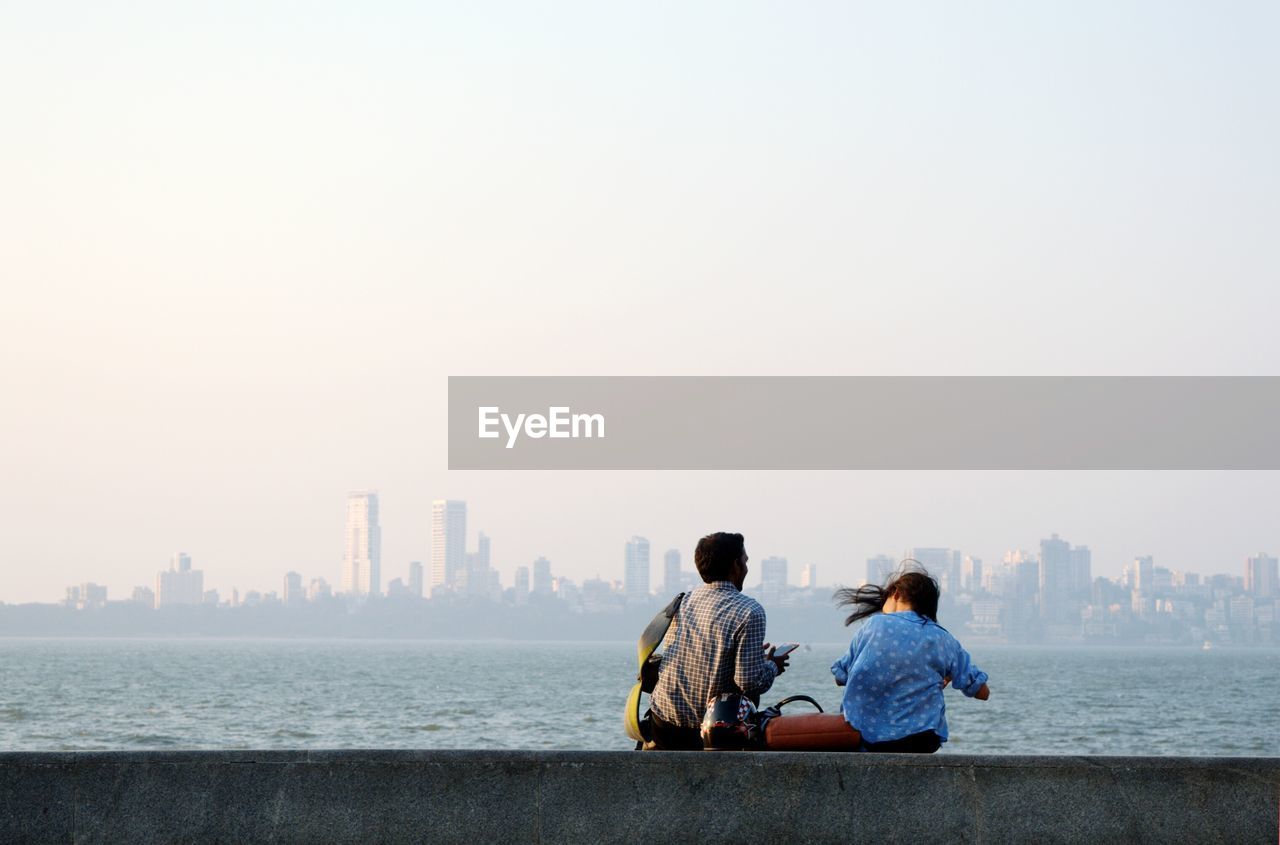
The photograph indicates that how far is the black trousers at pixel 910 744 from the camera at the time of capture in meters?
6.98

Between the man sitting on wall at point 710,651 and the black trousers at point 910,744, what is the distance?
1.82 ft

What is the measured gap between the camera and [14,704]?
224 feet

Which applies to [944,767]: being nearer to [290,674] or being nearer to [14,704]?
[14,704]

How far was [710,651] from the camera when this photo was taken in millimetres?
7160

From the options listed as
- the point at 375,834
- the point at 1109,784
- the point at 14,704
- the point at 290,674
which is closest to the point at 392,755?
the point at 375,834

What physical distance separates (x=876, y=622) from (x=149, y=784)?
3.21m

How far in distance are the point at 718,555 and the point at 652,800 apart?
1230 millimetres

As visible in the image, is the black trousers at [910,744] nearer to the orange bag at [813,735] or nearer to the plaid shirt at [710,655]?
the orange bag at [813,735]

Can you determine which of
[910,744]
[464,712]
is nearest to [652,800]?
[910,744]

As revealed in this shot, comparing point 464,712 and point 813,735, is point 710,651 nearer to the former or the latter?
point 813,735

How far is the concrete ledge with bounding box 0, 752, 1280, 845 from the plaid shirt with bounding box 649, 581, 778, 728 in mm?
527

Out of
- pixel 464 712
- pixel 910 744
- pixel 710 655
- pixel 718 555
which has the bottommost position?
pixel 464 712

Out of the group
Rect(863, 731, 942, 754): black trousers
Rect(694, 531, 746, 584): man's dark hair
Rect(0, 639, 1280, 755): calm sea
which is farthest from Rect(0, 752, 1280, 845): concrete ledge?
Rect(0, 639, 1280, 755): calm sea

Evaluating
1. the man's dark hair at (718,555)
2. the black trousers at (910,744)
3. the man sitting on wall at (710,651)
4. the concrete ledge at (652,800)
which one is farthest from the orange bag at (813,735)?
the man's dark hair at (718,555)
